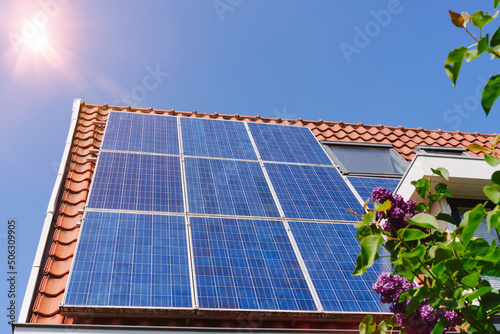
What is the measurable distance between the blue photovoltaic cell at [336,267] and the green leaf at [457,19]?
10.5 feet

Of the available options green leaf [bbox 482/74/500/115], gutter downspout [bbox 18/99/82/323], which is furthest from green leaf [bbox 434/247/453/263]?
gutter downspout [bbox 18/99/82/323]

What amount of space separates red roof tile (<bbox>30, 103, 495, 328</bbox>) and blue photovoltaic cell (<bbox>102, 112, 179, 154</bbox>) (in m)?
0.38

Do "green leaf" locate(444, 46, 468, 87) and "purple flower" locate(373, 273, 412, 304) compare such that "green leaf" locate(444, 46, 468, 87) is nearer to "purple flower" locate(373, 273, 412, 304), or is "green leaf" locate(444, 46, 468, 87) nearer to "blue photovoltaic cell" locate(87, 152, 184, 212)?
"purple flower" locate(373, 273, 412, 304)

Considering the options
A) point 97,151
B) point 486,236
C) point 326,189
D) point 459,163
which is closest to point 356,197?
point 326,189

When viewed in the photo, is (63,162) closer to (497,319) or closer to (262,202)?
(262,202)

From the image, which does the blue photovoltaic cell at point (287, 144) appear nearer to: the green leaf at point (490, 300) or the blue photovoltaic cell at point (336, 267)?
the blue photovoltaic cell at point (336, 267)

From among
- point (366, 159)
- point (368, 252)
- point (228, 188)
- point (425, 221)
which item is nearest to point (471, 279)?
point (425, 221)

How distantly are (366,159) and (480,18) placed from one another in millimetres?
6978

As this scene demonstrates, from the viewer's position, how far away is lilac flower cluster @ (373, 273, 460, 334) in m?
3.57

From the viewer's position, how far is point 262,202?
22.6 feet

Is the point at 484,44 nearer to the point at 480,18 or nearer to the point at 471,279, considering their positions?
the point at 480,18

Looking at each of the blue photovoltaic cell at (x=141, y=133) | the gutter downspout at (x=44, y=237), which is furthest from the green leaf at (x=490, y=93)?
the blue photovoltaic cell at (x=141, y=133)

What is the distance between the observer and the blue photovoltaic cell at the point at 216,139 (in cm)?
831

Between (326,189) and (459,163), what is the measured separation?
201 centimetres
